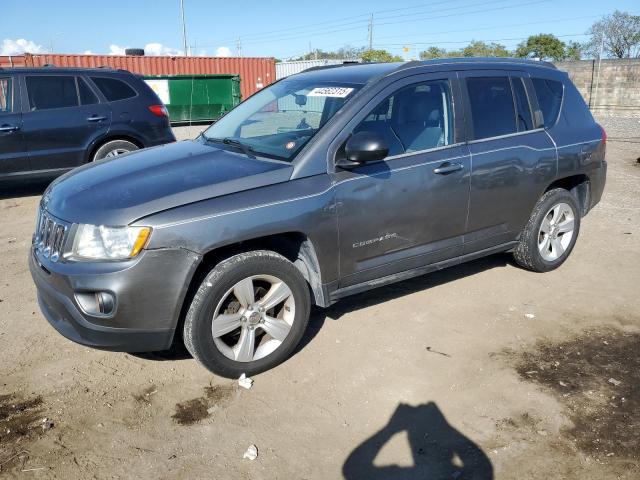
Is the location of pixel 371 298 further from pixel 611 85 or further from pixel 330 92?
pixel 611 85

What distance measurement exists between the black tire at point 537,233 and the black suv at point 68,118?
584 centimetres

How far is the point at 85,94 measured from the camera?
8.37m

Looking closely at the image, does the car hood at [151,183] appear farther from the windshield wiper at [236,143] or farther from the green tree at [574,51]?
the green tree at [574,51]

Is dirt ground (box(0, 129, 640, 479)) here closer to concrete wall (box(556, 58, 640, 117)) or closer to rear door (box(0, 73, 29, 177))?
rear door (box(0, 73, 29, 177))

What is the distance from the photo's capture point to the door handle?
4.16 m

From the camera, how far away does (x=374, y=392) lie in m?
3.49

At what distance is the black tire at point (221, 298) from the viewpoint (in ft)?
10.9

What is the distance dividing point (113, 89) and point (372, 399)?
6962mm

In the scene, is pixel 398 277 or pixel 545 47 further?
pixel 545 47

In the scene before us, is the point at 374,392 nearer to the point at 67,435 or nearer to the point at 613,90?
the point at 67,435

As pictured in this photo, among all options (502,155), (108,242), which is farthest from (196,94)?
(108,242)

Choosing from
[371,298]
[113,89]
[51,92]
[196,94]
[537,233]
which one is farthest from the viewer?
[196,94]

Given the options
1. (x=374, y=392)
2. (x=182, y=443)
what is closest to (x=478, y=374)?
(x=374, y=392)

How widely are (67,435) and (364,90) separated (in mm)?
2779
